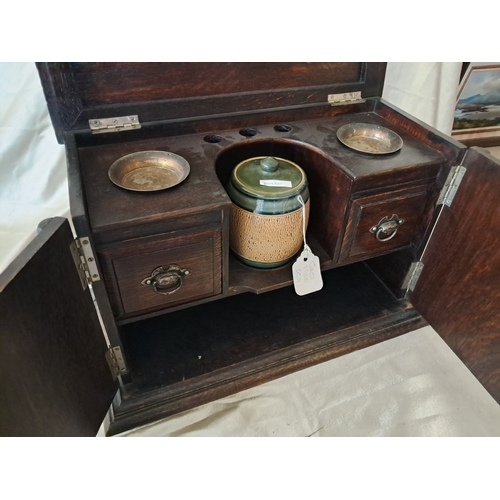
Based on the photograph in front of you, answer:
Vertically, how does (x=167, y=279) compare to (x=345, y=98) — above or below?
below

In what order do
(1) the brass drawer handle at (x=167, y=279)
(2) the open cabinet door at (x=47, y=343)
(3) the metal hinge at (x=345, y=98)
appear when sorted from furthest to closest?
(3) the metal hinge at (x=345, y=98) → (1) the brass drawer handle at (x=167, y=279) → (2) the open cabinet door at (x=47, y=343)

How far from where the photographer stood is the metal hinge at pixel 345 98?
3.51 ft

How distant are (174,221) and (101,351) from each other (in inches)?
12.4

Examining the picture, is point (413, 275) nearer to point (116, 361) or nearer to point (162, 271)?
point (162, 271)

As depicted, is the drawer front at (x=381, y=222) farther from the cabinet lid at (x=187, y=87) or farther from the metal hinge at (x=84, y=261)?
the metal hinge at (x=84, y=261)

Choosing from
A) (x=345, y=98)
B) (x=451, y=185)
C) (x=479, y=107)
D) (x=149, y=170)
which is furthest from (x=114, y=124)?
(x=479, y=107)

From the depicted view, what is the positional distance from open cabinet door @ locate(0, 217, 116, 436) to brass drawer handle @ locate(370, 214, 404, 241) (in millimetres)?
666

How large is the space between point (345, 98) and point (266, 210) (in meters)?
0.44

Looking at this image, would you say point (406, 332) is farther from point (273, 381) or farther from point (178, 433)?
point (178, 433)

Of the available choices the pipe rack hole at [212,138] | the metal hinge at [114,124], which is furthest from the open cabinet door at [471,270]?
the metal hinge at [114,124]

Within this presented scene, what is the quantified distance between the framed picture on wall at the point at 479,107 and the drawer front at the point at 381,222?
806mm

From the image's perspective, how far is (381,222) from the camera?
0.98 metres

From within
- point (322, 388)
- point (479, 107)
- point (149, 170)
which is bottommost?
point (322, 388)

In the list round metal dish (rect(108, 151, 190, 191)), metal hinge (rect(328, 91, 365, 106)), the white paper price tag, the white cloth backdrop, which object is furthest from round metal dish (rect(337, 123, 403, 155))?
the white cloth backdrop
